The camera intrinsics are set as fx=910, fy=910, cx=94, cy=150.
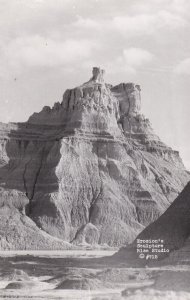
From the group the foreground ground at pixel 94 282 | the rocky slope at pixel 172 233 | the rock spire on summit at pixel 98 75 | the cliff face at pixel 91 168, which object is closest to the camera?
the foreground ground at pixel 94 282

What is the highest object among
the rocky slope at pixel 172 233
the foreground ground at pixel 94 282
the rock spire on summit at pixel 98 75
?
the rock spire on summit at pixel 98 75

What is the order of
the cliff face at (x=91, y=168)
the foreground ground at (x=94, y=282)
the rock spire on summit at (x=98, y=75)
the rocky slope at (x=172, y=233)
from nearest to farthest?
the foreground ground at (x=94, y=282)
the rocky slope at (x=172, y=233)
the cliff face at (x=91, y=168)
the rock spire on summit at (x=98, y=75)

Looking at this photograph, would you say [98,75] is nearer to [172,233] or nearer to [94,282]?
[172,233]

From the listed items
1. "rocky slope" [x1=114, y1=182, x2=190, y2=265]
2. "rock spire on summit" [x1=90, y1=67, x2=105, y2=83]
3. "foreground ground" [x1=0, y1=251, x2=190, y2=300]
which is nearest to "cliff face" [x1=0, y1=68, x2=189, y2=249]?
"rock spire on summit" [x1=90, y1=67, x2=105, y2=83]

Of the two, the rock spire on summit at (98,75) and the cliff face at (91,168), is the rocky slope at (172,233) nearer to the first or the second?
the cliff face at (91,168)

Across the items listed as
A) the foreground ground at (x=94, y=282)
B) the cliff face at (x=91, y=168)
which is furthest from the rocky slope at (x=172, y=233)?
the cliff face at (x=91, y=168)

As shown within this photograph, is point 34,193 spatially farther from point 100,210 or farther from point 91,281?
point 91,281

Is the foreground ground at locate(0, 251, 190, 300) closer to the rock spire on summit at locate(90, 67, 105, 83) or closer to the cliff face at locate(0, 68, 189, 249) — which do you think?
the cliff face at locate(0, 68, 189, 249)

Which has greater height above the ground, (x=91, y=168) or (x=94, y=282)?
(x=91, y=168)

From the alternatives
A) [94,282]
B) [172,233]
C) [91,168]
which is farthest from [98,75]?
[94,282]
